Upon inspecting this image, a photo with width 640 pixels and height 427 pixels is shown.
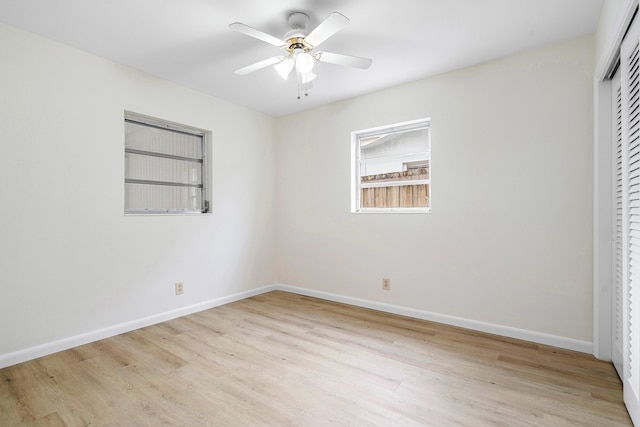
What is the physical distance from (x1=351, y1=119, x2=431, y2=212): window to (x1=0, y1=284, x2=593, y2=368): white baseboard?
1088 millimetres

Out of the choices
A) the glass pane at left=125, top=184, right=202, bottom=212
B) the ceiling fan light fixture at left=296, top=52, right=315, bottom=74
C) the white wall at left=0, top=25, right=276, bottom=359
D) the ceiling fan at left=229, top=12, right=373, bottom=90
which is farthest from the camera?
the glass pane at left=125, top=184, right=202, bottom=212

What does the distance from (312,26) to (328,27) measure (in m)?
0.49

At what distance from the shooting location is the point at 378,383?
1934 millimetres

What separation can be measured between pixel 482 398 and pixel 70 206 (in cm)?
327

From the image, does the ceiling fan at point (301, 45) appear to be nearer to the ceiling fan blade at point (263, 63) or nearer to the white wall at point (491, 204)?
the ceiling fan blade at point (263, 63)

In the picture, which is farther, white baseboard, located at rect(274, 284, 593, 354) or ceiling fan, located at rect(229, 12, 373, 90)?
white baseboard, located at rect(274, 284, 593, 354)

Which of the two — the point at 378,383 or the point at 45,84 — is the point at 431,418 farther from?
the point at 45,84

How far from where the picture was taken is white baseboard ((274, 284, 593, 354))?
2.35 meters

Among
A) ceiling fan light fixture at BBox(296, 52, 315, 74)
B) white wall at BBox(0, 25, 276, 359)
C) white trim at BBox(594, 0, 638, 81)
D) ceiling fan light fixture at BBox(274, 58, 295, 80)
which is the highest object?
ceiling fan light fixture at BBox(274, 58, 295, 80)

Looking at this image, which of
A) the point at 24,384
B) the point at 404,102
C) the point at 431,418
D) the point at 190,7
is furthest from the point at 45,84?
the point at 431,418

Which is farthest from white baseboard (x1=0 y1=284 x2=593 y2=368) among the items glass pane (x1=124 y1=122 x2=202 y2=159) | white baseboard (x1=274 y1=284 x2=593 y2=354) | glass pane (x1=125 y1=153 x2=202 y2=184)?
glass pane (x1=124 y1=122 x2=202 y2=159)

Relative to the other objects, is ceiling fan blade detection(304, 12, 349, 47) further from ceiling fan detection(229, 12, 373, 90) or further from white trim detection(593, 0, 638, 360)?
white trim detection(593, 0, 638, 360)

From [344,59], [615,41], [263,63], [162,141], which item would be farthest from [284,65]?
[615,41]

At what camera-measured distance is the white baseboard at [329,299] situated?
7.47 ft
